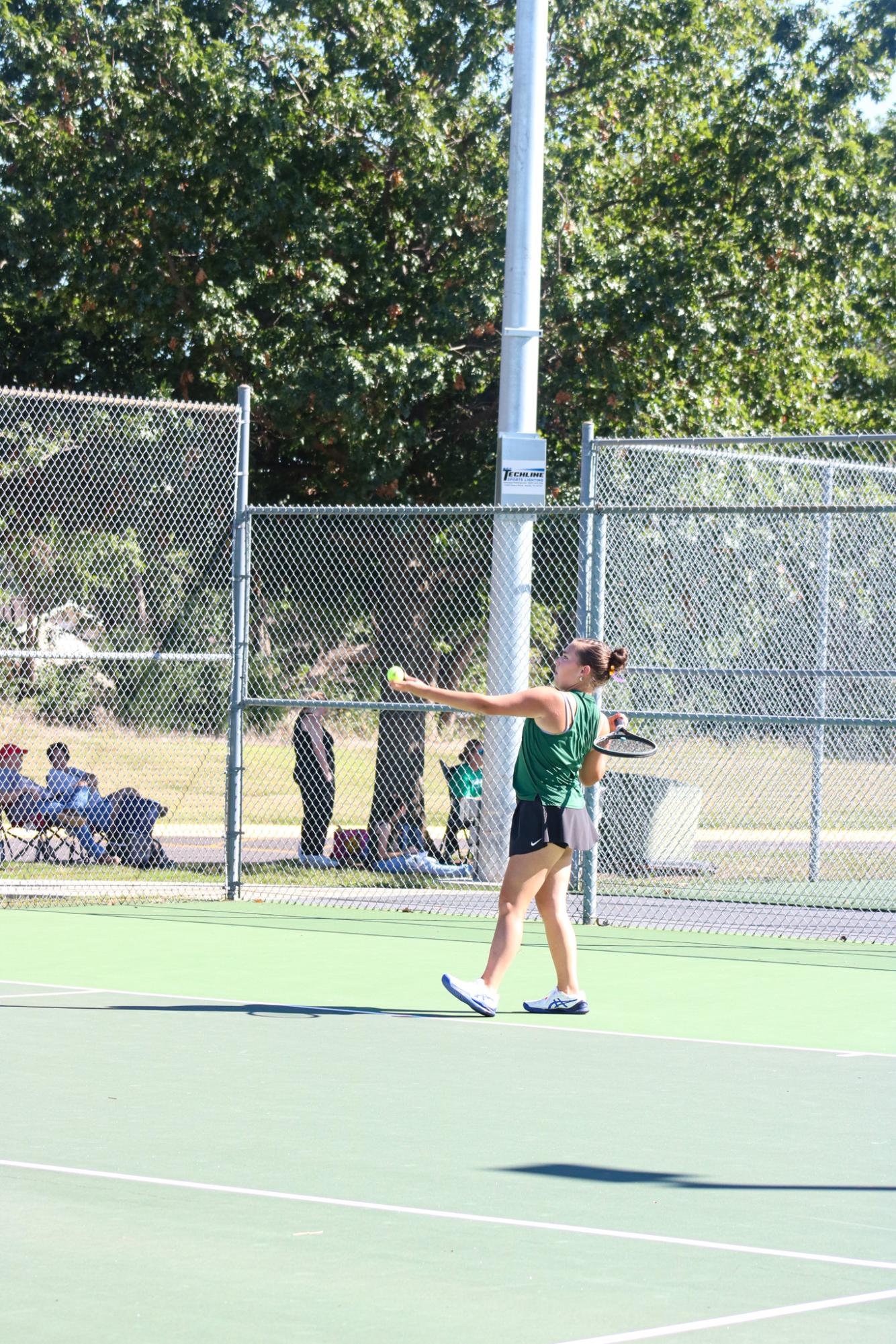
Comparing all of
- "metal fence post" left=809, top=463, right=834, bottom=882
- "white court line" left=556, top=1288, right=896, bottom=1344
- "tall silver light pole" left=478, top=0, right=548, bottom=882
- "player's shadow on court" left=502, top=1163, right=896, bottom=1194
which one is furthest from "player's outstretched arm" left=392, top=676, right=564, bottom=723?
"metal fence post" left=809, top=463, right=834, bottom=882

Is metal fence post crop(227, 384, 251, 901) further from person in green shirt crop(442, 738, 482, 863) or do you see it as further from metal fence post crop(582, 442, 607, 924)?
metal fence post crop(582, 442, 607, 924)

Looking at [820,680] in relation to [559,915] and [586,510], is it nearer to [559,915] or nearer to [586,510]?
[586,510]

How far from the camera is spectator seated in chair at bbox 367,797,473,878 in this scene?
1603 centimetres

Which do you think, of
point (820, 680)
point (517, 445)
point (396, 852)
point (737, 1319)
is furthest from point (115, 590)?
point (737, 1319)

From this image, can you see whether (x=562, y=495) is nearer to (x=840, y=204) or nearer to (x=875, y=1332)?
(x=840, y=204)

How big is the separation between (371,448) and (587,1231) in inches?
499

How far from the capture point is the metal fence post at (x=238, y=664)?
583 inches

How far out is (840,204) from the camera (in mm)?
19297

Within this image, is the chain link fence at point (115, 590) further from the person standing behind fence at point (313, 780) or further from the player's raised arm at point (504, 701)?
the player's raised arm at point (504, 701)

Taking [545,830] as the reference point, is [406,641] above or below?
above

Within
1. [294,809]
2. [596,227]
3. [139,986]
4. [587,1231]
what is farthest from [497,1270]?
[294,809]

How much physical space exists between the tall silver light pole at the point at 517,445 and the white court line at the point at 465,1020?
488cm

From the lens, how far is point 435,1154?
6566 mm

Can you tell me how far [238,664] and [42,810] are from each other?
2.54 m
